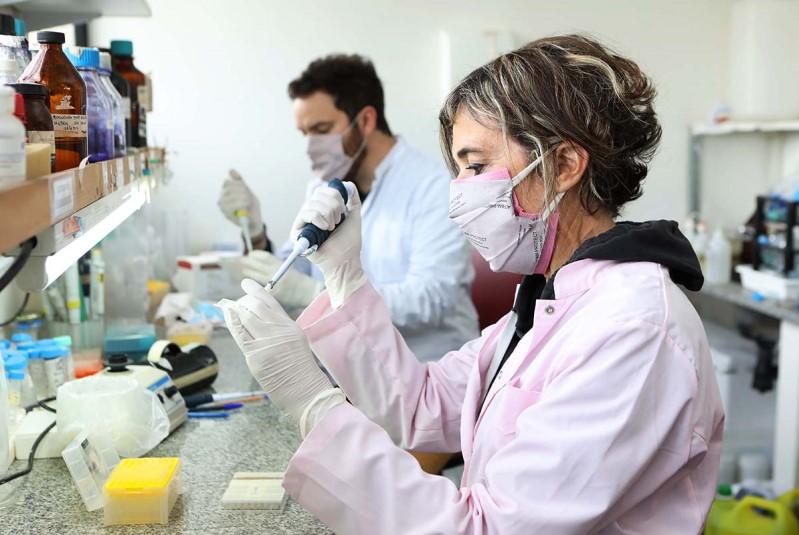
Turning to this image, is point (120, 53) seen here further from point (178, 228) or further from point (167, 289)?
point (178, 228)

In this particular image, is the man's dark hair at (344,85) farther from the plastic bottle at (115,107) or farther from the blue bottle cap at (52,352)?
the blue bottle cap at (52,352)

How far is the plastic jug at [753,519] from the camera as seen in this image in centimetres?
272

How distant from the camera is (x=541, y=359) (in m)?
1.16

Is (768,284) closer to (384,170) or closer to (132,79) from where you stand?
(384,170)

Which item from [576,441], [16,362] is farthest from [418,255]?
[576,441]

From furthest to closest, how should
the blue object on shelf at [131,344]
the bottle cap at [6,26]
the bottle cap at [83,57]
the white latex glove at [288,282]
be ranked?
the white latex glove at [288,282]
the blue object on shelf at [131,344]
the bottle cap at [83,57]
the bottle cap at [6,26]

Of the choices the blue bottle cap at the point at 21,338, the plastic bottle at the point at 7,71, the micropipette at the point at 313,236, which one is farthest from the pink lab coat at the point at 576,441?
the blue bottle cap at the point at 21,338

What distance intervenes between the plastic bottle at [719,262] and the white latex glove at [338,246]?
7.99 feet

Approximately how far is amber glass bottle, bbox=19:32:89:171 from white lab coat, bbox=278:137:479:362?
1.32 m

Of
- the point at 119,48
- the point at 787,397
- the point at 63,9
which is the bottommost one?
the point at 787,397

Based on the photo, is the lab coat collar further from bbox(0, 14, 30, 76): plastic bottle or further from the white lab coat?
bbox(0, 14, 30, 76): plastic bottle

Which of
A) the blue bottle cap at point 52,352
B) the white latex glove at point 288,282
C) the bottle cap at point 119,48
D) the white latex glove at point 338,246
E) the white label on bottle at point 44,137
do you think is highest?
the bottle cap at point 119,48

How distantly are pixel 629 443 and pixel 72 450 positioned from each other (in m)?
0.91

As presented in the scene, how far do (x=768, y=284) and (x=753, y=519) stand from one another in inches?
37.6
